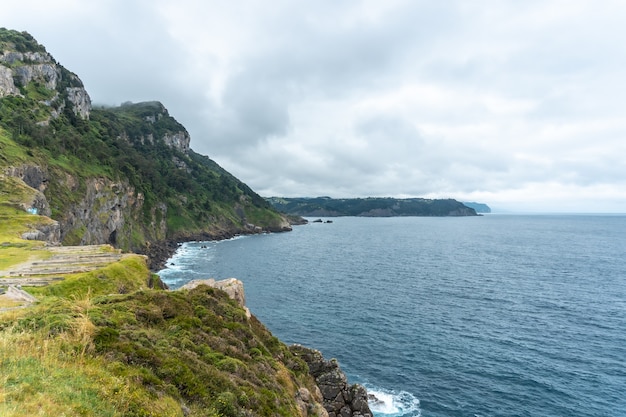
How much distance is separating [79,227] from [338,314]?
73.1 metres

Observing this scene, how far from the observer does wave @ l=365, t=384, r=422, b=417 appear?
127 feet

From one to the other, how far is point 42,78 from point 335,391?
18013 centimetres

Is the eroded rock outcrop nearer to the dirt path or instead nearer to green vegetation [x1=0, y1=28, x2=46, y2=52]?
the dirt path

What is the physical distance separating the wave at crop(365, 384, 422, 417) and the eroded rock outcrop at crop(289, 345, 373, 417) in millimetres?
4633

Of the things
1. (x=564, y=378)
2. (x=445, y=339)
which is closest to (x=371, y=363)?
(x=445, y=339)

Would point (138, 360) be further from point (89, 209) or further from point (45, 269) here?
point (89, 209)

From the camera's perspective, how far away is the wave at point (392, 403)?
127 feet

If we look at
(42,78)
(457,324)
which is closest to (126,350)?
(457,324)

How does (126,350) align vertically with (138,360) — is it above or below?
above

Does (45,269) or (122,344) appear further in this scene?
(45,269)

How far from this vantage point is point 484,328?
61.1 m

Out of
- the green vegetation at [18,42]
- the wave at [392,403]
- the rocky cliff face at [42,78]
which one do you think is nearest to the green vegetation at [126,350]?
the wave at [392,403]

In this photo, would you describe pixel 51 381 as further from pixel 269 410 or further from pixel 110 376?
pixel 269 410

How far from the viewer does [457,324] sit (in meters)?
62.5
